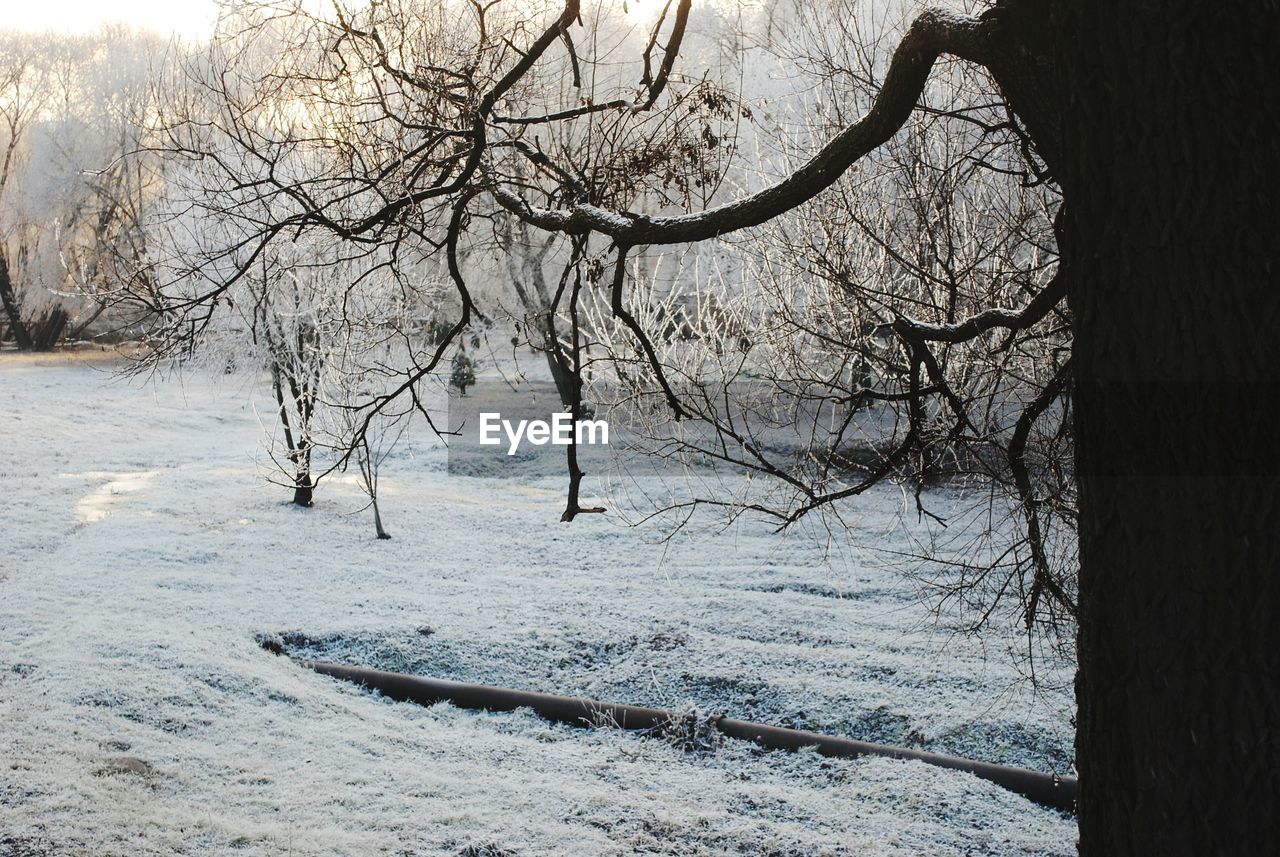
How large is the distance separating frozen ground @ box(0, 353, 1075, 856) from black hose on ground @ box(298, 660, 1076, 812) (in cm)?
16

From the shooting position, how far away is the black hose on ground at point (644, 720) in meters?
5.58

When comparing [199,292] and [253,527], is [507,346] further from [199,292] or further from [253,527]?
[253,527]

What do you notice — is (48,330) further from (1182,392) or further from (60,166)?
(1182,392)

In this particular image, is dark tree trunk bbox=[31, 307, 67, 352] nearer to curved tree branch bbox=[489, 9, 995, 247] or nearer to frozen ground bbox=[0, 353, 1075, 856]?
frozen ground bbox=[0, 353, 1075, 856]

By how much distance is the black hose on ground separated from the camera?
5582mm

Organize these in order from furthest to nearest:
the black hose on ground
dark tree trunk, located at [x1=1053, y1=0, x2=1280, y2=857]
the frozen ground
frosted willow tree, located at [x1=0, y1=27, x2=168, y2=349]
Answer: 1. frosted willow tree, located at [x1=0, y1=27, x2=168, y2=349]
2. the black hose on ground
3. the frozen ground
4. dark tree trunk, located at [x1=1053, y1=0, x2=1280, y2=857]

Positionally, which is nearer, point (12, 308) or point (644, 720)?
point (644, 720)

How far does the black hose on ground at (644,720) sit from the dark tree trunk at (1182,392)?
3.49m

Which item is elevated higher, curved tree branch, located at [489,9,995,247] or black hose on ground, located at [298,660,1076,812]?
curved tree branch, located at [489,9,995,247]

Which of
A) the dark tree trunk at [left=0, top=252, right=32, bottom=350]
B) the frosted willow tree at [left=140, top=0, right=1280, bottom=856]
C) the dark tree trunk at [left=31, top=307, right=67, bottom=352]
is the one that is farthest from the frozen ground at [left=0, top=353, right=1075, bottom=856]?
the dark tree trunk at [left=0, top=252, right=32, bottom=350]

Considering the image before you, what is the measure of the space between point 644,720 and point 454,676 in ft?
6.90

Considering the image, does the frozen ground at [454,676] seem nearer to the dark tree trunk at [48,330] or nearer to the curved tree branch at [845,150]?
the curved tree branch at [845,150]

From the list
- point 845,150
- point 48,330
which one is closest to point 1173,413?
point 845,150

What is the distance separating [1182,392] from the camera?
2203 millimetres
